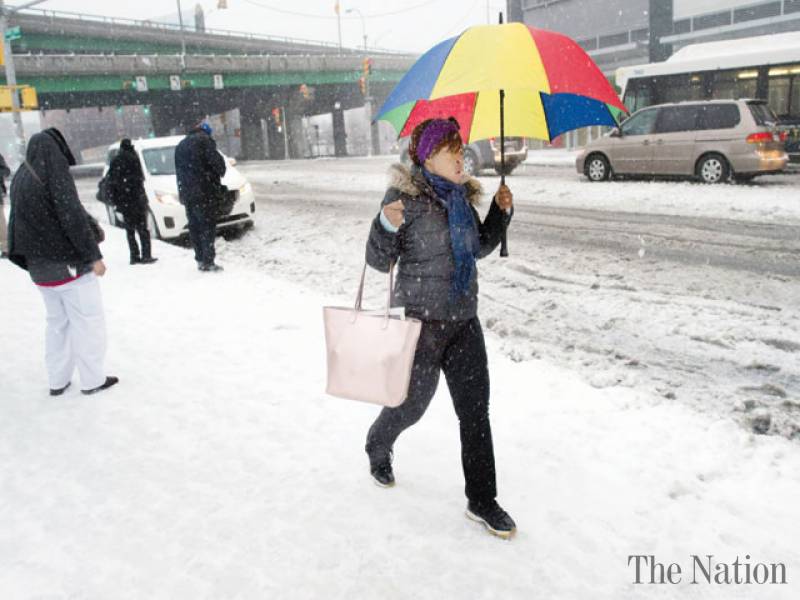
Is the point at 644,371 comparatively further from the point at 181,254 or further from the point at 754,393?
the point at 181,254

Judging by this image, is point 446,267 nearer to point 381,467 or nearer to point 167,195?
point 381,467

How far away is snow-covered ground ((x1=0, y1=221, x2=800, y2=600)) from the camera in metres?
2.58

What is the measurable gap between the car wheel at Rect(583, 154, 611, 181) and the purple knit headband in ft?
47.9

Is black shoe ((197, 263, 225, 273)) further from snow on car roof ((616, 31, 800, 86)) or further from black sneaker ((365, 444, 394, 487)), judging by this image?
snow on car roof ((616, 31, 800, 86))

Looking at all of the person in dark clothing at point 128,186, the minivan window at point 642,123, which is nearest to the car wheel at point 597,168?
the minivan window at point 642,123

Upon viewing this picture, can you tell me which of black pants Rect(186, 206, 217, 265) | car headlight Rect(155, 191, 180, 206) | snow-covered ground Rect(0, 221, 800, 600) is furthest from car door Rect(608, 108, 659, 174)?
snow-covered ground Rect(0, 221, 800, 600)

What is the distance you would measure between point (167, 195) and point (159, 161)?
3.60 feet

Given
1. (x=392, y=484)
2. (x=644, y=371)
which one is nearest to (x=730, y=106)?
(x=644, y=371)

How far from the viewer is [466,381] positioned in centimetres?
275

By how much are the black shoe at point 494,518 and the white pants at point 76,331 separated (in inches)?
120

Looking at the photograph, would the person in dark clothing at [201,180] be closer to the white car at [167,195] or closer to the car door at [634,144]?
the white car at [167,195]

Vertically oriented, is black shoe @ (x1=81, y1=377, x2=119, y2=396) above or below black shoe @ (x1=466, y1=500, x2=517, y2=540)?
above

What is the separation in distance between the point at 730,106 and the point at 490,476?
45.9ft

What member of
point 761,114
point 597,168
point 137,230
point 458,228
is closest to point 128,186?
point 137,230
